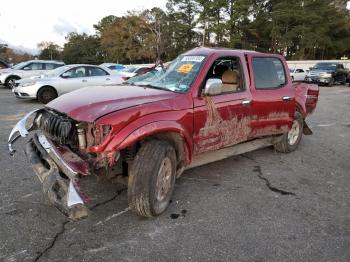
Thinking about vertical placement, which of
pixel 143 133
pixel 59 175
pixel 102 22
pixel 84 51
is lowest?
pixel 59 175

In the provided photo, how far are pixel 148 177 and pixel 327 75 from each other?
2503cm

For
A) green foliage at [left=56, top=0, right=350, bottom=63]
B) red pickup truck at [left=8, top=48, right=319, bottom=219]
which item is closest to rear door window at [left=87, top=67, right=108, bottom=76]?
red pickup truck at [left=8, top=48, right=319, bottom=219]

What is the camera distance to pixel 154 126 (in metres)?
3.60

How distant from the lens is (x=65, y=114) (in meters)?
3.65

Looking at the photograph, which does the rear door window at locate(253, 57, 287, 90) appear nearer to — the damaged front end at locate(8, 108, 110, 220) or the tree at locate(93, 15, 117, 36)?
the damaged front end at locate(8, 108, 110, 220)

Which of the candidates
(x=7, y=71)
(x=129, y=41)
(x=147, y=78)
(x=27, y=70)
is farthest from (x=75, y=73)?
(x=129, y=41)

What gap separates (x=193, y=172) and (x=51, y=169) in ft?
8.09

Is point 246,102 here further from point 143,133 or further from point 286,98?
point 143,133

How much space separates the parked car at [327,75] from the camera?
25.4m

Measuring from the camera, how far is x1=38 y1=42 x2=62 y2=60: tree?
340ft

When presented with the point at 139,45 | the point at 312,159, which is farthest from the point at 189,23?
the point at 312,159

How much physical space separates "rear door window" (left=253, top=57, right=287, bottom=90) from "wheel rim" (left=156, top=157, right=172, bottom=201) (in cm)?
211

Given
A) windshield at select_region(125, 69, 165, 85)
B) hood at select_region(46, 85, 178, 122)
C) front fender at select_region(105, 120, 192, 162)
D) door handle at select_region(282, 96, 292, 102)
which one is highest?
windshield at select_region(125, 69, 165, 85)

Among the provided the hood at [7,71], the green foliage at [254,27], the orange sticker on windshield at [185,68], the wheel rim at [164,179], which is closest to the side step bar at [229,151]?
the wheel rim at [164,179]
